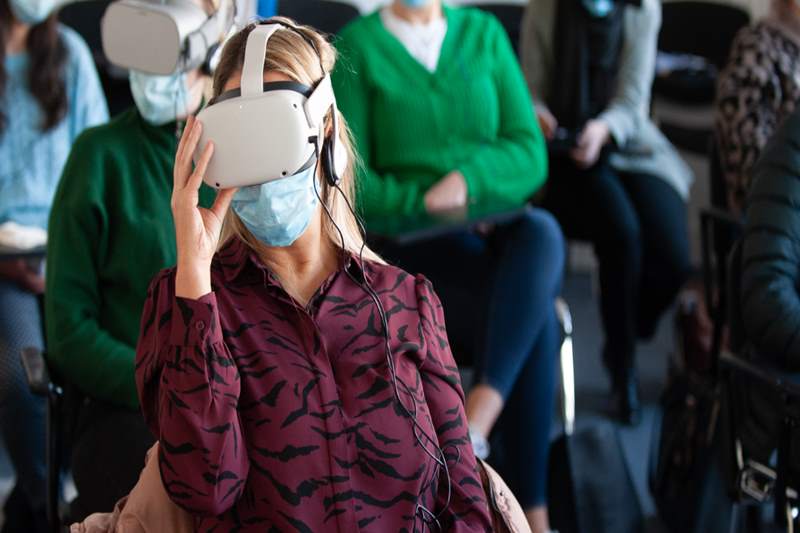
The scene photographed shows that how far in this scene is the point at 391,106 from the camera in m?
2.43

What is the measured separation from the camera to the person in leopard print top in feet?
8.59

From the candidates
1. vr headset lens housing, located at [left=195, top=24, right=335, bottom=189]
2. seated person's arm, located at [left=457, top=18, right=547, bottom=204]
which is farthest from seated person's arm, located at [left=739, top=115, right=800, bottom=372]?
vr headset lens housing, located at [left=195, top=24, right=335, bottom=189]

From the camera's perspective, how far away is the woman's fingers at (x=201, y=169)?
122 cm

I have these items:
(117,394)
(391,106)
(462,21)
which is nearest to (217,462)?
(117,394)

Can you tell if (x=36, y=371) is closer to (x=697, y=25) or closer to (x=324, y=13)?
(x=324, y=13)

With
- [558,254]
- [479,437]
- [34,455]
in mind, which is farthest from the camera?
[558,254]

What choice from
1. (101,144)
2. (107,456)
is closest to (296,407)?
(107,456)

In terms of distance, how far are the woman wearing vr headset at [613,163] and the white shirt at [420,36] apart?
1.90ft

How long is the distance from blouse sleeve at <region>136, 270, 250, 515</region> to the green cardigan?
54 centimetres

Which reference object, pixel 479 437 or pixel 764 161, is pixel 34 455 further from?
pixel 764 161

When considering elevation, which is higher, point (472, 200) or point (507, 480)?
point (472, 200)

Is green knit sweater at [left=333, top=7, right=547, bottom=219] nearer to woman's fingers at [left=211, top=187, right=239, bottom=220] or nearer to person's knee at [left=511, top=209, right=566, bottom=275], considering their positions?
person's knee at [left=511, top=209, right=566, bottom=275]

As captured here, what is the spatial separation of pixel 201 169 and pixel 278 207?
12cm

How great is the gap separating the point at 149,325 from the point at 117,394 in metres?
0.48
